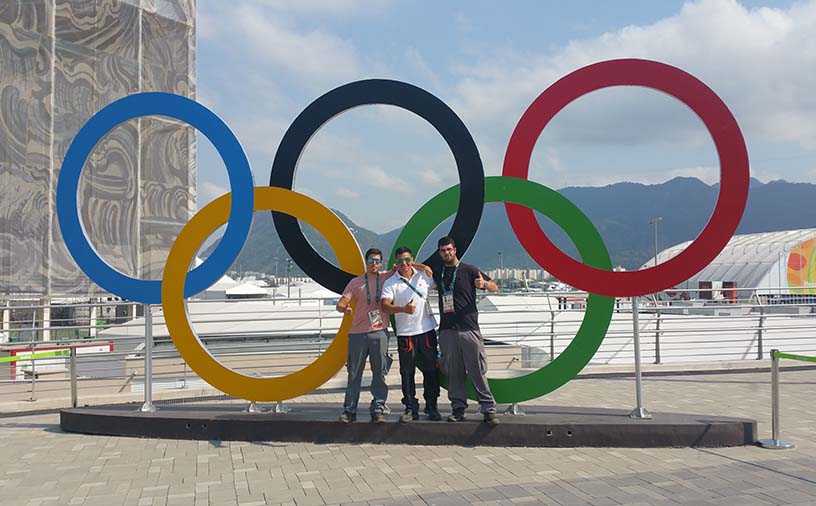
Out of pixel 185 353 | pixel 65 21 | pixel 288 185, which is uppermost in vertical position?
pixel 65 21

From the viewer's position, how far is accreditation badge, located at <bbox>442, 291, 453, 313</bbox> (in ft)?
17.8

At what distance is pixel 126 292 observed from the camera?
20.9ft

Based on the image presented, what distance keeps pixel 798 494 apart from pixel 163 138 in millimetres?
24665

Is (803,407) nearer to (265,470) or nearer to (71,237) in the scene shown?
(265,470)

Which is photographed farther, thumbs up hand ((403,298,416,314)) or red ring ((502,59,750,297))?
red ring ((502,59,750,297))

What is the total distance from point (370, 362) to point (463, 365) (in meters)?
0.87

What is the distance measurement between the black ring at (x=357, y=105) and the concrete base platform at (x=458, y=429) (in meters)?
1.41

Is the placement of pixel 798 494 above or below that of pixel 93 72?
below

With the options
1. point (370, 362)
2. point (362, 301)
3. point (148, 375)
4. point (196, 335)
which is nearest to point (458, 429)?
point (370, 362)

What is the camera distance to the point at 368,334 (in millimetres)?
5547

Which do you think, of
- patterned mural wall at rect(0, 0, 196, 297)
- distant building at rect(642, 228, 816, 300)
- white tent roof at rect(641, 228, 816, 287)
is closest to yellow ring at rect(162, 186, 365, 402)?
patterned mural wall at rect(0, 0, 196, 297)

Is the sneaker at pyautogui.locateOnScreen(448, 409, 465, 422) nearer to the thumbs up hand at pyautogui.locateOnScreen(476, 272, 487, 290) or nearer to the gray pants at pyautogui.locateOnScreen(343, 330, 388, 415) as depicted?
the gray pants at pyautogui.locateOnScreen(343, 330, 388, 415)

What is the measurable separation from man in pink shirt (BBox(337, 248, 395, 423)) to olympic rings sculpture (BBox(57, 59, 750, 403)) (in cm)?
49

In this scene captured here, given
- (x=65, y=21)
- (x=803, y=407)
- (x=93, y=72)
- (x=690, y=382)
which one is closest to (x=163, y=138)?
(x=93, y=72)
